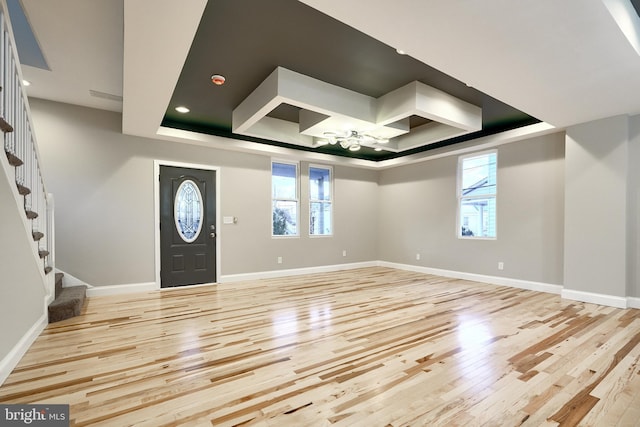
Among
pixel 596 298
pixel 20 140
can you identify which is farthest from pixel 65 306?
pixel 596 298

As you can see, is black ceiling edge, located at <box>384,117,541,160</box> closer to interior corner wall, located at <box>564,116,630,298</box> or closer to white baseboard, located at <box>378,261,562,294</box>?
interior corner wall, located at <box>564,116,630,298</box>

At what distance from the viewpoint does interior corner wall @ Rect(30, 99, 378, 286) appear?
4238 mm

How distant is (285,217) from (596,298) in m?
5.22

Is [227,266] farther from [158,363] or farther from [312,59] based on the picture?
[312,59]

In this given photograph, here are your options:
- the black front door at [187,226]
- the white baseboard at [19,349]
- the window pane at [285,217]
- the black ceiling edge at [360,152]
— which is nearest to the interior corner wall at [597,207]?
the black ceiling edge at [360,152]

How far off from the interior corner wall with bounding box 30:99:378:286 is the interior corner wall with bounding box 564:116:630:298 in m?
4.86

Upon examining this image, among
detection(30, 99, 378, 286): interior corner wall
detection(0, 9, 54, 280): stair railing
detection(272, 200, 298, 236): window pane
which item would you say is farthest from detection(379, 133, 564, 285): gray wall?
detection(0, 9, 54, 280): stair railing

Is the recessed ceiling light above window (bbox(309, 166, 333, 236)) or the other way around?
above

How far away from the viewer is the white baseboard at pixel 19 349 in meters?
2.06

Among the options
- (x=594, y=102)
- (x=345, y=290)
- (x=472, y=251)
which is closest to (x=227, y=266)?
(x=345, y=290)

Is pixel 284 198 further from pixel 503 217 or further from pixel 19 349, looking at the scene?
pixel 19 349

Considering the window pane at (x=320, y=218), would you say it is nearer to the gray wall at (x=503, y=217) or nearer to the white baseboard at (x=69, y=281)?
the gray wall at (x=503, y=217)

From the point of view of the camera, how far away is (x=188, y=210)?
5242 millimetres

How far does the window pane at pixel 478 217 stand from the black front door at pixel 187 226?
16.2ft
